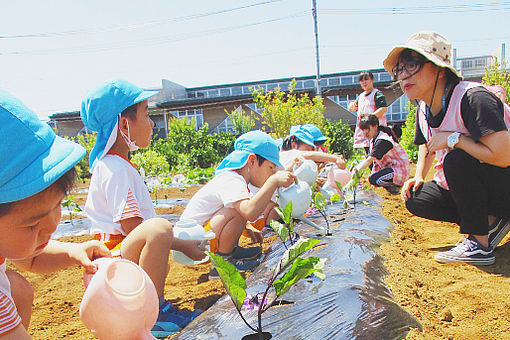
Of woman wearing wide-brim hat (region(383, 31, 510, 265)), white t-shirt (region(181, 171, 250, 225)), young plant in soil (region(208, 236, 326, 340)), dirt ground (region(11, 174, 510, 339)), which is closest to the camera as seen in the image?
young plant in soil (region(208, 236, 326, 340))

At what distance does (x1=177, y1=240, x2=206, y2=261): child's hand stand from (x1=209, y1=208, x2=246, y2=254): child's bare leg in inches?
19.5

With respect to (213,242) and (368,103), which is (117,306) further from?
(368,103)

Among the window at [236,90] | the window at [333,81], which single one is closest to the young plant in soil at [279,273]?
the window at [333,81]

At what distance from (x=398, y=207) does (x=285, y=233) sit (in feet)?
9.30

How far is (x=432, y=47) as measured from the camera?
6.53 feet

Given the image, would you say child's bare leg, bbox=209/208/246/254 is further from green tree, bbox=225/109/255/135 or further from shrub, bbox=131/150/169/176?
green tree, bbox=225/109/255/135

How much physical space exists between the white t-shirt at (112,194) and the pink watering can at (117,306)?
0.83m

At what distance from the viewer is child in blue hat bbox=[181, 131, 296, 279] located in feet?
7.04

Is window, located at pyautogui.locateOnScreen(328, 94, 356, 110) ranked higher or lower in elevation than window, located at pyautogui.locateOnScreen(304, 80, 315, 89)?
Result: lower

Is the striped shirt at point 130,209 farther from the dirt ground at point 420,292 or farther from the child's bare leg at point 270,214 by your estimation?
the child's bare leg at point 270,214

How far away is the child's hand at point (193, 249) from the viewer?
1786 millimetres

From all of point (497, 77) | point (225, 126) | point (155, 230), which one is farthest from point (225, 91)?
point (155, 230)

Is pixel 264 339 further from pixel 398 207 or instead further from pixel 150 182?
pixel 150 182

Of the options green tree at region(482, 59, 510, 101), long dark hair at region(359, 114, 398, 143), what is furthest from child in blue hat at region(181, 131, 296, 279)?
green tree at region(482, 59, 510, 101)
